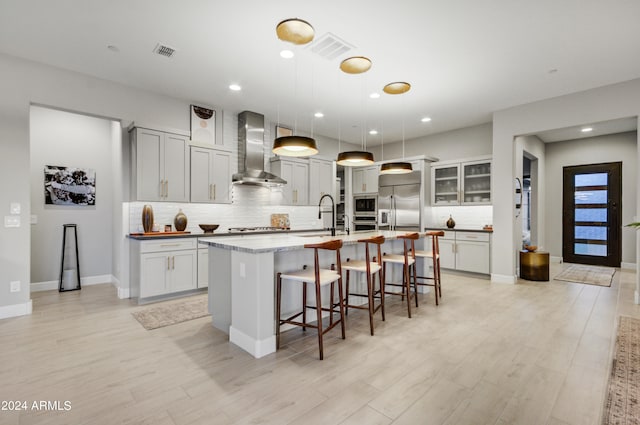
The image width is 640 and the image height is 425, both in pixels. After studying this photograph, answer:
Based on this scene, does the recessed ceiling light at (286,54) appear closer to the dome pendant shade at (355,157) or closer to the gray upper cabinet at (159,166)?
the dome pendant shade at (355,157)

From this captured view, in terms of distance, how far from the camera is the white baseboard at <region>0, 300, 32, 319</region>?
3.63 m

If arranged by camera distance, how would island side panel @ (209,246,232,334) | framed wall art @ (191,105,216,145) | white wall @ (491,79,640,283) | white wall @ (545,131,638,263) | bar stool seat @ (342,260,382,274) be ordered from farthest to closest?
white wall @ (545,131,638,263) → framed wall art @ (191,105,216,145) → white wall @ (491,79,640,283) → bar stool seat @ (342,260,382,274) → island side panel @ (209,246,232,334)

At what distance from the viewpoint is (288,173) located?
6.31m

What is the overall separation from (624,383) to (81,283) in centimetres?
698

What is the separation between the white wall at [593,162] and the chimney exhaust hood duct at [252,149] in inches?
268

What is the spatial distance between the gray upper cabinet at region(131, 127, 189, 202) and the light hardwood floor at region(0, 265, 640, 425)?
1.74 metres

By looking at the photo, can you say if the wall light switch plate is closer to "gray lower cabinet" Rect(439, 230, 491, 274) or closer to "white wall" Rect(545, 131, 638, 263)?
"gray lower cabinet" Rect(439, 230, 491, 274)

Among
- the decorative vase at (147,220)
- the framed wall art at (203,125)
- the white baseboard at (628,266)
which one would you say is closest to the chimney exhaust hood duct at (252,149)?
the framed wall art at (203,125)

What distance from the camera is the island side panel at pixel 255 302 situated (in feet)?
8.64

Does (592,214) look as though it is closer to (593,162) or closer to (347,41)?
(593,162)

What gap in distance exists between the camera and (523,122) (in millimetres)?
5328

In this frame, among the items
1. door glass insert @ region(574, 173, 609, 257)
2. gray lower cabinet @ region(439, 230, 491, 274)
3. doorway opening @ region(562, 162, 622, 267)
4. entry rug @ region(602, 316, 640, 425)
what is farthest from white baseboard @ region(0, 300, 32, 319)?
door glass insert @ region(574, 173, 609, 257)

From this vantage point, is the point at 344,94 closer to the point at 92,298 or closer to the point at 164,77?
the point at 164,77

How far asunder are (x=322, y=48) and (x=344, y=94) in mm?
1485
